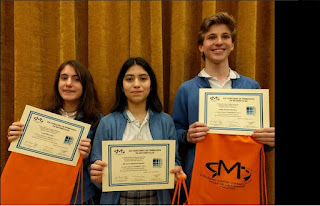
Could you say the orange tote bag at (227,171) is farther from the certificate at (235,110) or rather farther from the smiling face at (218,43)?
the smiling face at (218,43)

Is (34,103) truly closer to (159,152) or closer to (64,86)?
(64,86)

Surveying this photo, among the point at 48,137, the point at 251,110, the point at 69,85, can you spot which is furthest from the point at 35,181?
the point at 251,110

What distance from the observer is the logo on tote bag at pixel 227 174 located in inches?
35.8

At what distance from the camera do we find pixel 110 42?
139cm

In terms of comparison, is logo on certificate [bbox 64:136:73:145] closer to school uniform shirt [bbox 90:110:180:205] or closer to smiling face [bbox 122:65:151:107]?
school uniform shirt [bbox 90:110:180:205]

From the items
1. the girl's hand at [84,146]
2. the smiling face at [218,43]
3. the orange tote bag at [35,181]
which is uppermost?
the smiling face at [218,43]

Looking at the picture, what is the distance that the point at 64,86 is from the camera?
1130mm

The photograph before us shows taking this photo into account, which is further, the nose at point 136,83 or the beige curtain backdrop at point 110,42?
the beige curtain backdrop at point 110,42

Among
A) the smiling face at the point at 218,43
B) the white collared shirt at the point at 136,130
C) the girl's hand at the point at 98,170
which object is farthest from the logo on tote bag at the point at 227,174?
the smiling face at the point at 218,43

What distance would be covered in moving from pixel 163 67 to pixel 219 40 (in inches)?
18.1

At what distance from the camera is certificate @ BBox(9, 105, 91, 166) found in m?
0.92

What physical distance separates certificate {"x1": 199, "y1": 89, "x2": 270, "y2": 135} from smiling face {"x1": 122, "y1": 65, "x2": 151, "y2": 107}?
29cm

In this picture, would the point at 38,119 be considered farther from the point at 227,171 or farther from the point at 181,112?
the point at 227,171

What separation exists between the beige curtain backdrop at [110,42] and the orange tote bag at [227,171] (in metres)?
0.53
